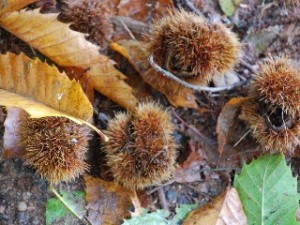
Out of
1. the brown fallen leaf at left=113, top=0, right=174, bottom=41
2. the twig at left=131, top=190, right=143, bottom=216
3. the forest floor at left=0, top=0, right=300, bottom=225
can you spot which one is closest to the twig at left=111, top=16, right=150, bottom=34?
the brown fallen leaf at left=113, top=0, right=174, bottom=41

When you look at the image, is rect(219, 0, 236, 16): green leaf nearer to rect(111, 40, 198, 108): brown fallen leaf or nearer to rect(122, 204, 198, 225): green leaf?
rect(111, 40, 198, 108): brown fallen leaf

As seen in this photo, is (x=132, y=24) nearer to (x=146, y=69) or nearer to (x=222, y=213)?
(x=146, y=69)

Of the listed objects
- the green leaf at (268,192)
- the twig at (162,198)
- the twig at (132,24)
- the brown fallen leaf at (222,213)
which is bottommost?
the twig at (162,198)

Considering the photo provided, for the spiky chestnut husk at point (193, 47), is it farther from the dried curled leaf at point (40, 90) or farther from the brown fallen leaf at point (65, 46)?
the dried curled leaf at point (40, 90)

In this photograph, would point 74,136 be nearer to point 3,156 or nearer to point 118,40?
point 3,156

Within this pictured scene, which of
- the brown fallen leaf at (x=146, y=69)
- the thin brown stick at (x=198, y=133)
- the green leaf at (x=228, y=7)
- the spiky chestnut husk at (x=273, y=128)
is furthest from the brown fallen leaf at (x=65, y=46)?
the green leaf at (x=228, y=7)

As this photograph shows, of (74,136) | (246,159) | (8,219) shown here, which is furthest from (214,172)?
(8,219)
